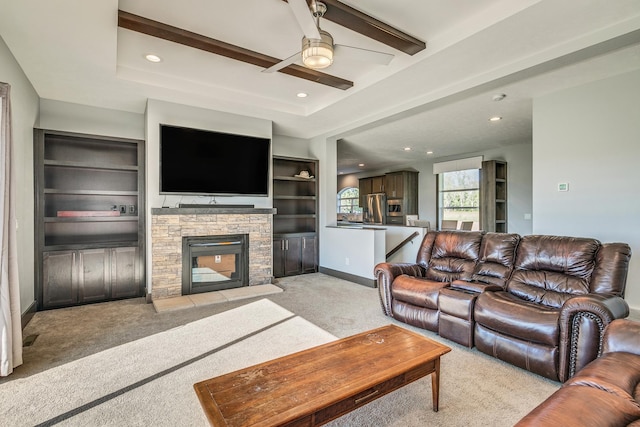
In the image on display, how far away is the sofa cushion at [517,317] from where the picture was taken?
7.70ft

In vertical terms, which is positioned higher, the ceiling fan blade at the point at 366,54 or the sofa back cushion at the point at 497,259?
the ceiling fan blade at the point at 366,54

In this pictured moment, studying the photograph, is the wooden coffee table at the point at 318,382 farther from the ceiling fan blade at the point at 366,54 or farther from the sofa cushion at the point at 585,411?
the ceiling fan blade at the point at 366,54

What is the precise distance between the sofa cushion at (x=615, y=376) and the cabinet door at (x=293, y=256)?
16.0 ft

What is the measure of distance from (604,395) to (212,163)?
4.77 meters

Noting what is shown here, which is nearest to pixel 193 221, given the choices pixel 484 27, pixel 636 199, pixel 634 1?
pixel 484 27

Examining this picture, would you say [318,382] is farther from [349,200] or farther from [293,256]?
[349,200]

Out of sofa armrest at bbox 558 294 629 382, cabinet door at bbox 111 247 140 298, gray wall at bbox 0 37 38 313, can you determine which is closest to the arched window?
cabinet door at bbox 111 247 140 298

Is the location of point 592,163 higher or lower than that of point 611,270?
higher

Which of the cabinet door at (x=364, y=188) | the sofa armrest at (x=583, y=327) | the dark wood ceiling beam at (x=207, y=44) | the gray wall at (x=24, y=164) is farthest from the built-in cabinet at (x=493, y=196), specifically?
the gray wall at (x=24, y=164)

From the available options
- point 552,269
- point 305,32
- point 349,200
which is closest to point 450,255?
point 552,269

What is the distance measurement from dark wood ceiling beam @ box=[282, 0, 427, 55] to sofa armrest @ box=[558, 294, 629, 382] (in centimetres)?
259

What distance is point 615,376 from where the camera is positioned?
1.48 meters

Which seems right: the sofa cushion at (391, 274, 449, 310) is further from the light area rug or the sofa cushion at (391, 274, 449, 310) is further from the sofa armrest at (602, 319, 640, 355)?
the sofa armrest at (602, 319, 640, 355)

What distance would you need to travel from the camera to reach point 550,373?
7.70 feet
